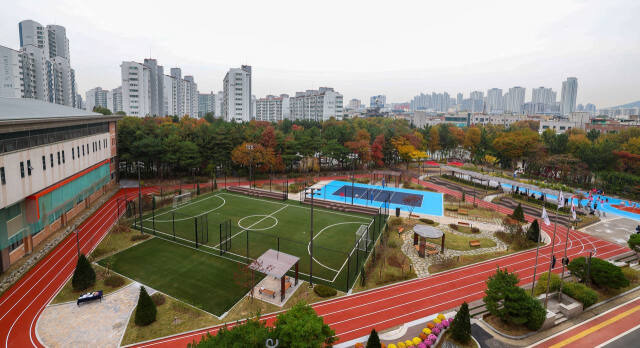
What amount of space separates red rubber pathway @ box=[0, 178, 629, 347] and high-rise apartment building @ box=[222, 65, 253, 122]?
8224 centimetres

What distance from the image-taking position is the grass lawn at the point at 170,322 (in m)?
16.9

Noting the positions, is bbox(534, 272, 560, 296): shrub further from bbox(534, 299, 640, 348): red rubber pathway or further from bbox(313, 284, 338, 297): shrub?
bbox(313, 284, 338, 297): shrub

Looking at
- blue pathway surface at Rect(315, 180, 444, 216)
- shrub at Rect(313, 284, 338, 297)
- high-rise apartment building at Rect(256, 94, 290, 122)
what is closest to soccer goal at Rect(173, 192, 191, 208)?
blue pathway surface at Rect(315, 180, 444, 216)

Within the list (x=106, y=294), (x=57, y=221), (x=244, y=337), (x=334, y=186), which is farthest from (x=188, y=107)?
(x=244, y=337)

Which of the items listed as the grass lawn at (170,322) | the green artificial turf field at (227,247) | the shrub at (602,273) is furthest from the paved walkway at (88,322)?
the shrub at (602,273)

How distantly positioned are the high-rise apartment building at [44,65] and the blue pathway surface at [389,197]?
93570mm

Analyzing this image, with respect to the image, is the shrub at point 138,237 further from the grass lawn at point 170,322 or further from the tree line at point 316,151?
the tree line at point 316,151

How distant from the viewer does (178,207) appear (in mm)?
39094

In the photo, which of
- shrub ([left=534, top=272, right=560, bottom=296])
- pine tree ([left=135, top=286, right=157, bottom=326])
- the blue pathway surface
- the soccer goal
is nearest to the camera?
pine tree ([left=135, top=286, right=157, bottom=326])

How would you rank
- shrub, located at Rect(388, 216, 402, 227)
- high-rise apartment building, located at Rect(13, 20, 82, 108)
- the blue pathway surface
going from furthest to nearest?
high-rise apartment building, located at Rect(13, 20, 82, 108), the blue pathway surface, shrub, located at Rect(388, 216, 402, 227)

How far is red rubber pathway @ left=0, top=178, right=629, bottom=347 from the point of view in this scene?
17531 mm

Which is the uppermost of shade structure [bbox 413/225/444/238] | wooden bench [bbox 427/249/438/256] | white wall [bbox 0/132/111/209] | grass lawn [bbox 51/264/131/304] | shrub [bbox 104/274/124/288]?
white wall [bbox 0/132/111/209]

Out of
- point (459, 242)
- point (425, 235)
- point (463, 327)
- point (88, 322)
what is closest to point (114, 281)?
point (88, 322)

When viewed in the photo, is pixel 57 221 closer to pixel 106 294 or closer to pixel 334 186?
pixel 106 294
